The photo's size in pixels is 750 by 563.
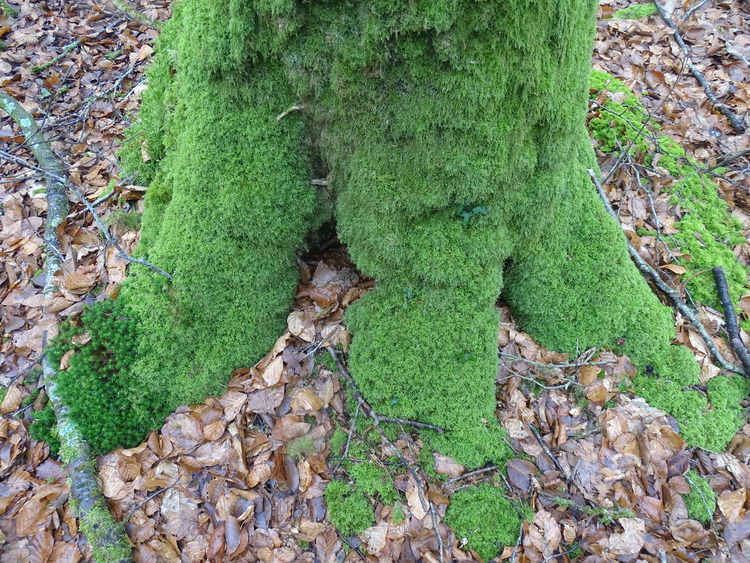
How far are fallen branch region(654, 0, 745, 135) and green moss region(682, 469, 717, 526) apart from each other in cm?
416

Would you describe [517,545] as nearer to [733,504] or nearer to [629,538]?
[629,538]

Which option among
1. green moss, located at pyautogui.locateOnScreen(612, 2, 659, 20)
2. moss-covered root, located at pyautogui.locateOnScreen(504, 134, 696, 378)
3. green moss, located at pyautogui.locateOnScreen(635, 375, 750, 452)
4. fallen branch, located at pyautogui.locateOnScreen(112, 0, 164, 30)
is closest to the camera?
green moss, located at pyautogui.locateOnScreen(635, 375, 750, 452)

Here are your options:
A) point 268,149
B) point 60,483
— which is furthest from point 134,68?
point 60,483

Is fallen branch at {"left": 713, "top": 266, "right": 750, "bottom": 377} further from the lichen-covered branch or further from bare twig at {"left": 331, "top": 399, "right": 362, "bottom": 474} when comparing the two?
the lichen-covered branch

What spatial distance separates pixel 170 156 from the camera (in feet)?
10.6

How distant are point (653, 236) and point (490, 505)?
2821 mm

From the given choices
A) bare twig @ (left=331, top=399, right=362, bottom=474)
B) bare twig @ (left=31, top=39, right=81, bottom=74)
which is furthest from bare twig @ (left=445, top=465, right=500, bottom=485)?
bare twig @ (left=31, top=39, right=81, bottom=74)

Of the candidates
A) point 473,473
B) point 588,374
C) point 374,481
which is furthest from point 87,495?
point 588,374

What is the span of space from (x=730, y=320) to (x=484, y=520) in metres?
2.60

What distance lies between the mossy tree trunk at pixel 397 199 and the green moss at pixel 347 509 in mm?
572

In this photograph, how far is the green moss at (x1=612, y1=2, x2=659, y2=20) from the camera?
6086 mm

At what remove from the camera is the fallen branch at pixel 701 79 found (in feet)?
15.8

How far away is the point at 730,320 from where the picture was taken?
3.41 m

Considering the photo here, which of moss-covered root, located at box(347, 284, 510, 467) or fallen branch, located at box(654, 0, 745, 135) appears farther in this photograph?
fallen branch, located at box(654, 0, 745, 135)
